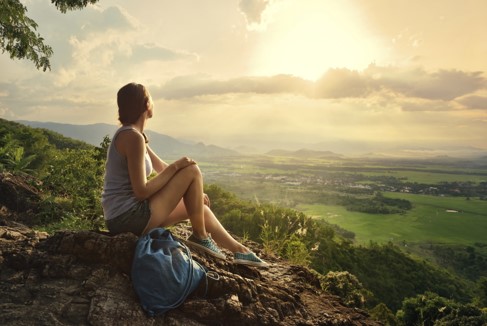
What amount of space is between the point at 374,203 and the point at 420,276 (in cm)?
7323

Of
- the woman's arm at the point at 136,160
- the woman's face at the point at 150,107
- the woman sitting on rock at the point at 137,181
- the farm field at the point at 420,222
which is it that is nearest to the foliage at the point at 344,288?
the woman sitting on rock at the point at 137,181

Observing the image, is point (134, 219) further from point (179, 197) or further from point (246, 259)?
point (246, 259)

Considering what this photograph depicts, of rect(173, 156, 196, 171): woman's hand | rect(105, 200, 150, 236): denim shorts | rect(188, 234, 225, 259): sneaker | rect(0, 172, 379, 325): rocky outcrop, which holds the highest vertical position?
rect(173, 156, 196, 171): woman's hand

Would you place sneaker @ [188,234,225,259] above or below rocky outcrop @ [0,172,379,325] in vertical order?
above

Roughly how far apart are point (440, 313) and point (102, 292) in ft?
71.2

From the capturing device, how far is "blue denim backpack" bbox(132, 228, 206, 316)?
3127 millimetres

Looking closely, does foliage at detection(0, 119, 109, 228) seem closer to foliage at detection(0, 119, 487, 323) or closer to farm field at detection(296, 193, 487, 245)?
foliage at detection(0, 119, 487, 323)

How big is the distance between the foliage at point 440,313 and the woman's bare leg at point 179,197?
55.9 ft

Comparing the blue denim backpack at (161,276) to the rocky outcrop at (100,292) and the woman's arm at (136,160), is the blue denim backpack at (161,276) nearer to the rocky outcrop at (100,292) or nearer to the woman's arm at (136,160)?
the rocky outcrop at (100,292)

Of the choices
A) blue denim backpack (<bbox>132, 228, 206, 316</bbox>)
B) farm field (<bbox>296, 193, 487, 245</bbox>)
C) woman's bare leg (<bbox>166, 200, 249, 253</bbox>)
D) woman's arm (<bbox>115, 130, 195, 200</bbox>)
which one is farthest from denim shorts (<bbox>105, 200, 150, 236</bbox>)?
farm field (<bbox>296, 193, 487, 245</bbox>)

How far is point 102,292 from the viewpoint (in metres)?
3.15

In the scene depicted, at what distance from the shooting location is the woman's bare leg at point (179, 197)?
3711 millimetres

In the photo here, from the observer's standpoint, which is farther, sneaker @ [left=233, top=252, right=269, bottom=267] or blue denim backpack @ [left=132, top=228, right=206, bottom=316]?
sneaker @ [left=233, top=252, right=269, bottom=267]

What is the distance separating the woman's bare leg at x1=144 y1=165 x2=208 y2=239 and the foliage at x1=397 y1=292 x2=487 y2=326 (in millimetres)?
17046
